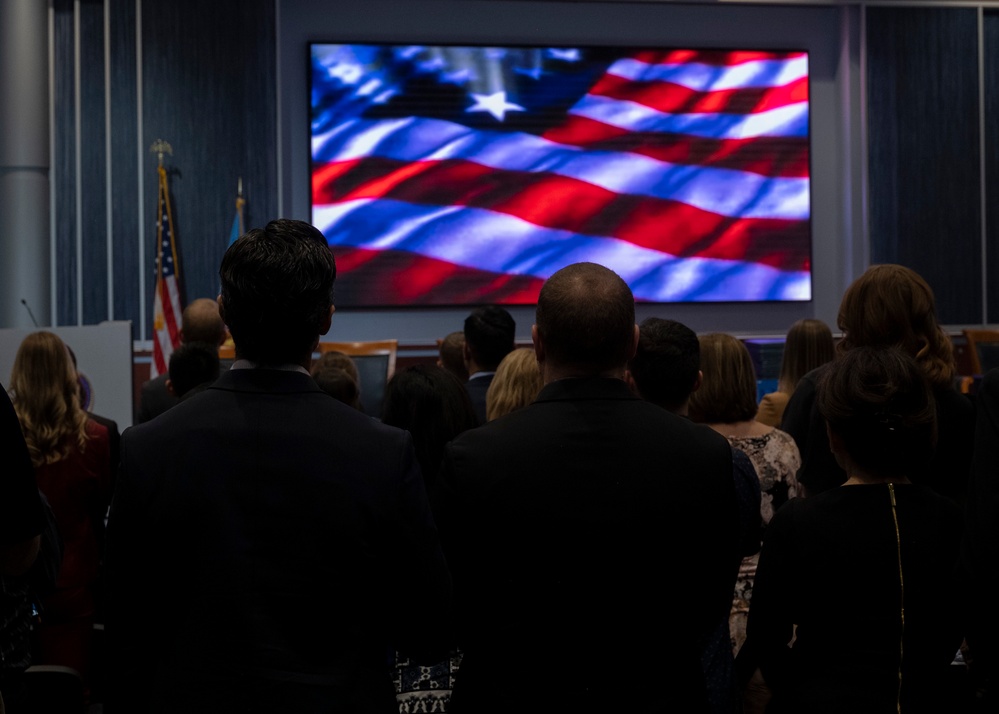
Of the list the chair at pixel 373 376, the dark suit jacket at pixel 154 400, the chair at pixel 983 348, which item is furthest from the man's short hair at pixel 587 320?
the chair at pixel 983 348

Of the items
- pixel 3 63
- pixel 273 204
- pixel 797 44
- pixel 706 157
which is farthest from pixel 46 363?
pixel 797 44

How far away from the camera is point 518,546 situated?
4.81 feet

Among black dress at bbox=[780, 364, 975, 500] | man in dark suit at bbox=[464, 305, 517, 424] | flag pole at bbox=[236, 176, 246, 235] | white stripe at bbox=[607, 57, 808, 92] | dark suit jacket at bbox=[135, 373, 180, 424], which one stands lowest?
black dress at bbox=[780, 364, 975, 500]

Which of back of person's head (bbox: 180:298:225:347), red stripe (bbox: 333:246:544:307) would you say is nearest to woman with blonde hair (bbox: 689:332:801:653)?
back of person's head (bbox: 180:298:225:347)

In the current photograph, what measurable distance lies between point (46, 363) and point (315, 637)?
2.25 m

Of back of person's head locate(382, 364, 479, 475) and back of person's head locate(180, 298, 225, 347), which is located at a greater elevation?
back of person's head locate(180, 298, 225, 347)

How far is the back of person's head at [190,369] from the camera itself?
3086 millimetres

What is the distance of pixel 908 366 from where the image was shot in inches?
72.3

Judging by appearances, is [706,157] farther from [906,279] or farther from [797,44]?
[906,279]

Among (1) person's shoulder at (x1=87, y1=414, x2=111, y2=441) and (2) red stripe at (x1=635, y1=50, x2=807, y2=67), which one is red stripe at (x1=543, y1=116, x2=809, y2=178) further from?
(1) person's shoulder at (x1=87, y1=414, x2=111, y2=441)

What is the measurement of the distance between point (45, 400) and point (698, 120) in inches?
228

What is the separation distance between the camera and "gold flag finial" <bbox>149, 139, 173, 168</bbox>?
286 inches

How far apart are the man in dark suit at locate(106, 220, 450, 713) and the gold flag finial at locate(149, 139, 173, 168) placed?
6.41 meters

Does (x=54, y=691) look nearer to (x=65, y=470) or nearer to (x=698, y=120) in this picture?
(x=65, y=470)
